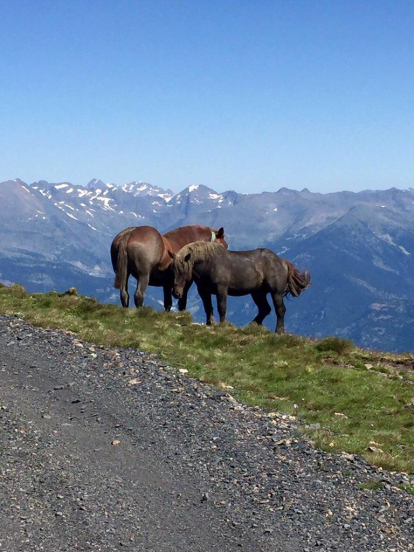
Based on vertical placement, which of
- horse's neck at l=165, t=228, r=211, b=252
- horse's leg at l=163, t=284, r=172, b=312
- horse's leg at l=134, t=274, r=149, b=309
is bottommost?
horse's leg at l=163, t=284, r=172, b=312

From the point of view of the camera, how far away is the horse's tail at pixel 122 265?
2697 cm

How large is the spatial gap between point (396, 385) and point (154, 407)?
7.11 m

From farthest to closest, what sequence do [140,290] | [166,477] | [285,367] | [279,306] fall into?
[279,306] < [140,290] < [285,367] < [166,477]

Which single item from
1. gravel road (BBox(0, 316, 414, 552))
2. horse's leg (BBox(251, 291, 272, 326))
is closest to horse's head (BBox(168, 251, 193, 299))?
horse's leg (BBox(251, 291, 272, 326))

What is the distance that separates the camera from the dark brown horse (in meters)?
25.8

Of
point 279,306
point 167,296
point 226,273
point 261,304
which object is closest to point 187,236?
point 167,296

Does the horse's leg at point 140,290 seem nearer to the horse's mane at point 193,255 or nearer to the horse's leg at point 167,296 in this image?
the horse's mane at point 193,255

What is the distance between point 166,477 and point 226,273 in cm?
1512

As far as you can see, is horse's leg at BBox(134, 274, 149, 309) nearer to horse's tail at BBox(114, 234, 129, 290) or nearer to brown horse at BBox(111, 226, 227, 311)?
brown horse at BBox(111, 226, 227, 311)

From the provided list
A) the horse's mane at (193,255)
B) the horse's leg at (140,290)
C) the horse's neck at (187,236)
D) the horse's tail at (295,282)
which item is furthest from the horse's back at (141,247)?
the horse's tail at (295,282)

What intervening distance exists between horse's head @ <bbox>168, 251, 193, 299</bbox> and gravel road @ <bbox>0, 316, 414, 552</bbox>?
10154 mm

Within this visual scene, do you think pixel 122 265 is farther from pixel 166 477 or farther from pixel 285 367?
pixel 166 477

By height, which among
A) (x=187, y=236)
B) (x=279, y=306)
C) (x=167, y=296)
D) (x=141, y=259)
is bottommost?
(x=167, y=296)

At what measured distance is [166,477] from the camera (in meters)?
11.2
